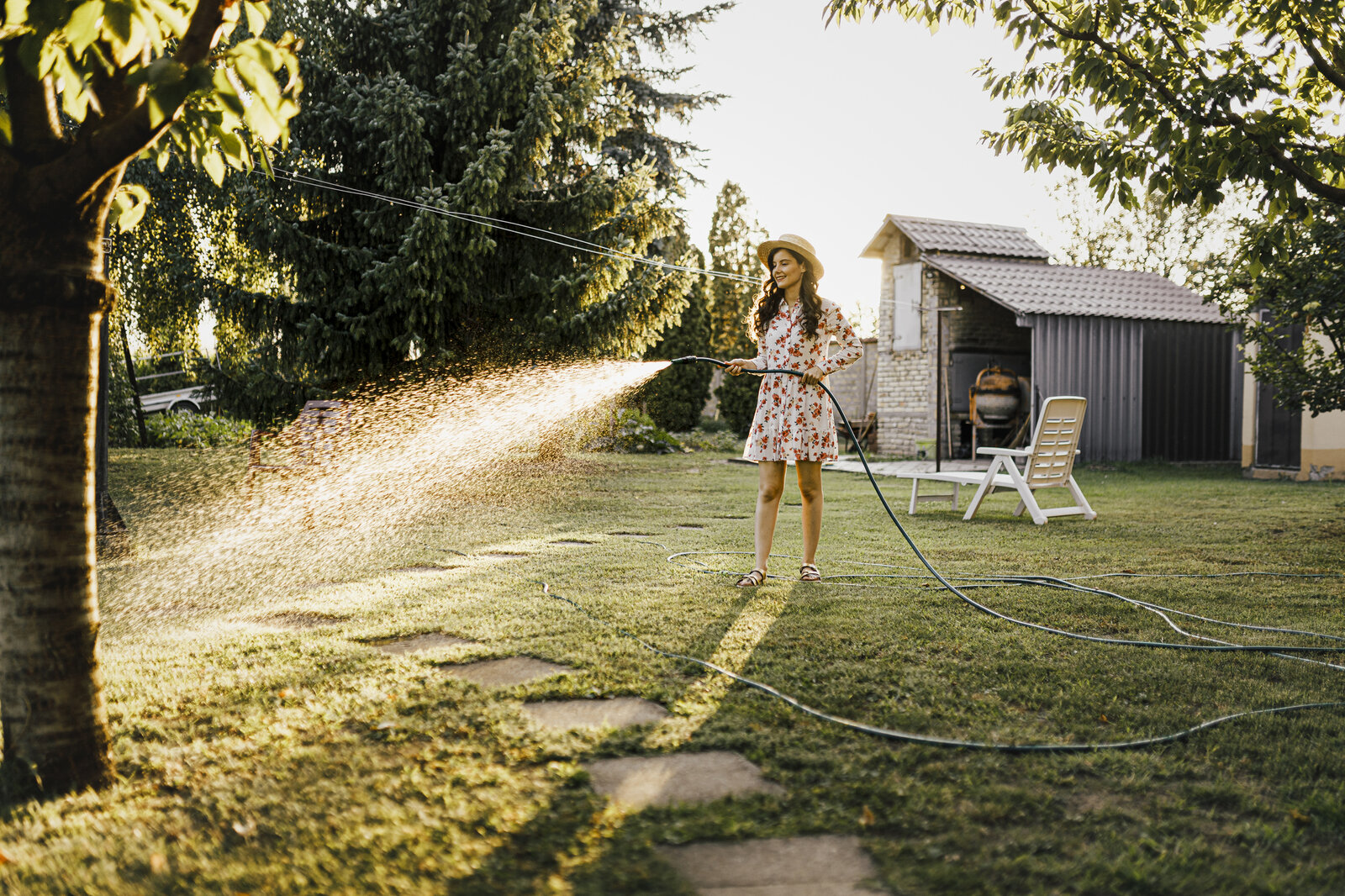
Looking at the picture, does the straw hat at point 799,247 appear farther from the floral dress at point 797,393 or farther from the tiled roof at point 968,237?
the tiled roof at point 968,237

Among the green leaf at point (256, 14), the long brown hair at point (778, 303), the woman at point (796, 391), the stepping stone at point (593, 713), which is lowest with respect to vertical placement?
the stepping stone at point (593, 713)

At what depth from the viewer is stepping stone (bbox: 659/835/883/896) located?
5.74 ft

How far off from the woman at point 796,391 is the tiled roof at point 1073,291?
496 inches

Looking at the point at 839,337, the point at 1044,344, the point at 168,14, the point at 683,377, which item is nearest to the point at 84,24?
the point at 168,14

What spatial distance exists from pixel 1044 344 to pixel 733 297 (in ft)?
49.4

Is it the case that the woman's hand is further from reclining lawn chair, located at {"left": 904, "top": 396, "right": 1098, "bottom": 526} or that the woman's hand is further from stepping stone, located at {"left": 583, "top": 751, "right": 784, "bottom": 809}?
reclining lawn chair, located at {"left": 904, "top": 396, "right": 1098, "bottom": 526}

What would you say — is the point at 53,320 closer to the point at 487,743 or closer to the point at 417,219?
the point at 487,743

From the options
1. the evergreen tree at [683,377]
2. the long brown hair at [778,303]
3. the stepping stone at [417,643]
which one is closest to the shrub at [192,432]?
the evergreen tree at [683,377]

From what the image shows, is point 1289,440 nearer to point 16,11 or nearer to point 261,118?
point 261,118

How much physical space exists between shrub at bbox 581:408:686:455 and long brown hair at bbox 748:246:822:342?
1269cm

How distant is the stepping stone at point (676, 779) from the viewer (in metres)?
2.15

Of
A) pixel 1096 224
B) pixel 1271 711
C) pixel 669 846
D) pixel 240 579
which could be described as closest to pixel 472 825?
pixel 669 846

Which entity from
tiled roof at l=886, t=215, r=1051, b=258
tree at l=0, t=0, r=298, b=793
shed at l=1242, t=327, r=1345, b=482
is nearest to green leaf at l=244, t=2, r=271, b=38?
tree at l=0, t=0, r=298, b=793

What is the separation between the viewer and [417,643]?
350cm
